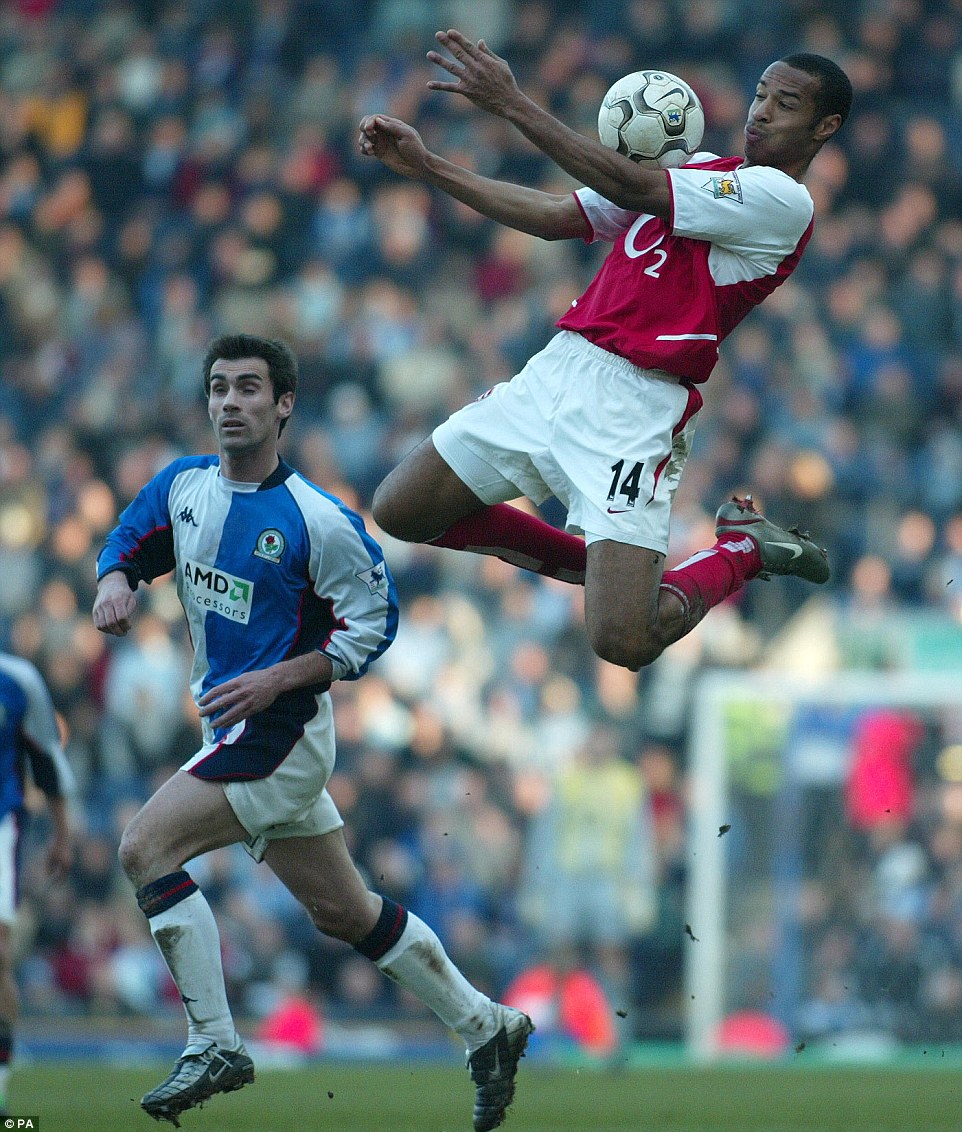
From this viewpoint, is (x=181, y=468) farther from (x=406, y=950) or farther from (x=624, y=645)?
(x=406, y=950)

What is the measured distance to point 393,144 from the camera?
640 cm

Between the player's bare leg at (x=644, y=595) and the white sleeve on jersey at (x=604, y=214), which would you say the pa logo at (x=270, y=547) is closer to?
the player's bare leg at (x=644, y=595)

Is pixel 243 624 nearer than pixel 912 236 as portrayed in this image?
Yes

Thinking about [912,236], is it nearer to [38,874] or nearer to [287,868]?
[38,874]

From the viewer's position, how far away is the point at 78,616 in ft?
49.0

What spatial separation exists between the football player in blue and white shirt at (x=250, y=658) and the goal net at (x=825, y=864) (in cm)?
700

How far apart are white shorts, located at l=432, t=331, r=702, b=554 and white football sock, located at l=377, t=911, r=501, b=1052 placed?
156 cm

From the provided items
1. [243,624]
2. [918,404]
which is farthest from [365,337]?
[243,624]

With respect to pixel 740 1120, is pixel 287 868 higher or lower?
higher

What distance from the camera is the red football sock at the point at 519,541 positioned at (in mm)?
7074

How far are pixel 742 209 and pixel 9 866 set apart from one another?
4245 mm

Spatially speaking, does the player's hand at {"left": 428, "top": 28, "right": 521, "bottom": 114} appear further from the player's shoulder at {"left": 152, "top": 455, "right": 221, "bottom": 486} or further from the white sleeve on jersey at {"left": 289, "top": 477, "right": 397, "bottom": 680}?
the player's shoulder at {"left": 152, "top": 455, "right": 221, "bottom": 486}

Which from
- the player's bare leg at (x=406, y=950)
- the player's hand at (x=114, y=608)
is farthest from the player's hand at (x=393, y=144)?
the player's bare leg at (x=406, y=950)

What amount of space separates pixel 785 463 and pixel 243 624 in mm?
8691
